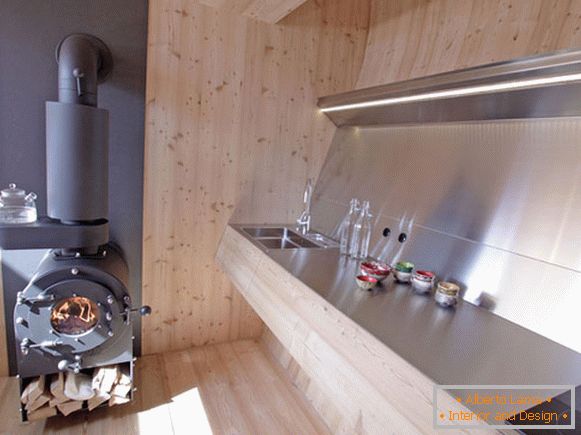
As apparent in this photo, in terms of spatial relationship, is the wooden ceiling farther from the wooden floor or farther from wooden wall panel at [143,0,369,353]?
the wooden floor

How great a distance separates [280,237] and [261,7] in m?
1.40

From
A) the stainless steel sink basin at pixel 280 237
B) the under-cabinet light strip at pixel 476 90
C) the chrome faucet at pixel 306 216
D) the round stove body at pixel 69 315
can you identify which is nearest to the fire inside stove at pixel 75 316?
the round stove body at pixel 69 315

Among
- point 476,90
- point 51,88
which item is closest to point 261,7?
point 51,88

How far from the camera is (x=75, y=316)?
170 centimetres

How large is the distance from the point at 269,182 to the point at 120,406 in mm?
1589

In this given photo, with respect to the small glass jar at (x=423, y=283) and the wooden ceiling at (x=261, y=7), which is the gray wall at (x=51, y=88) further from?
the small glass jar at (x=423, y=283)

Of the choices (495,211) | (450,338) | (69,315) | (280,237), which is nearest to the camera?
(450,338)

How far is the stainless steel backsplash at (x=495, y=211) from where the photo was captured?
4.05 feet

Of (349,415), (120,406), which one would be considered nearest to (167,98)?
(120,406)

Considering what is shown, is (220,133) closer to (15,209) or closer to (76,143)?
(76,143)

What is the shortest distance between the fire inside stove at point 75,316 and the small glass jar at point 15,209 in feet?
1.39

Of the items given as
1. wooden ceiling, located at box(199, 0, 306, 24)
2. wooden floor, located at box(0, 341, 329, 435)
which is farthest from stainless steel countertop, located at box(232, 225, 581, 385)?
wooden ceiling, located at box(199, 0, 306, 24)

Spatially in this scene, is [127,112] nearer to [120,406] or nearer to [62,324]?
[62,324]

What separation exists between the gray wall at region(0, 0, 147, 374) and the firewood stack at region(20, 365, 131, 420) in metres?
0.60
